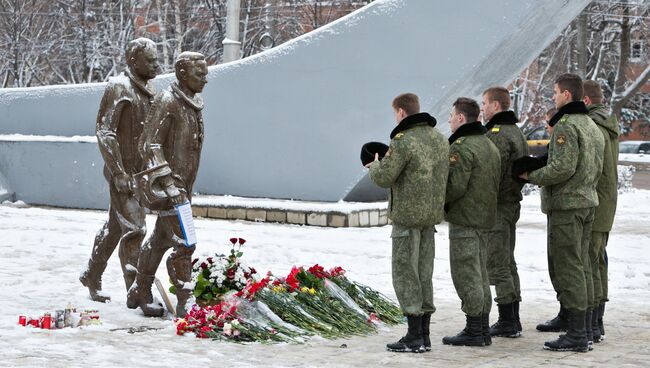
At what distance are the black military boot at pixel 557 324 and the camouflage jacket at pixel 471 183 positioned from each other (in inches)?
41.1

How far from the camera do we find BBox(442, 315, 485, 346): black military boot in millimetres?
7113

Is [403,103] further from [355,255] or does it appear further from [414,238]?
[355,255]

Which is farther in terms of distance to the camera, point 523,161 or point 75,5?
point 75,5

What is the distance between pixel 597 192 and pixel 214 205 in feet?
28.4

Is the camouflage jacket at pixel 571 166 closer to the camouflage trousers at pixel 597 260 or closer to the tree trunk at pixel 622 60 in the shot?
the camouflage trousers at pixel 597 260

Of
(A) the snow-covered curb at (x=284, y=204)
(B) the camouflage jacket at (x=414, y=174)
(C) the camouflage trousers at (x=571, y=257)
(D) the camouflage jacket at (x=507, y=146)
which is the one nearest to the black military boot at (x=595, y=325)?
(C) the camouflage trousers at (x=571, y=257)

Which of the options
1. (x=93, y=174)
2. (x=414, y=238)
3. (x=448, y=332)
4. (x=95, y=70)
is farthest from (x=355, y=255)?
(x=95, y=70)

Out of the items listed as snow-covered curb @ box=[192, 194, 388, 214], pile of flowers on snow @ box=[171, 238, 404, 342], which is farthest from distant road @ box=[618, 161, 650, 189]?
pile of flowers on snow @ box=[171, 238, 404, 342]

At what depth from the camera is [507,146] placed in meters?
7.76

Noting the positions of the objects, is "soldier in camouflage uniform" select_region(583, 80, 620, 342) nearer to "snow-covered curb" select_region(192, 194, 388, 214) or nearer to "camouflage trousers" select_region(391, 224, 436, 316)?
"camouflage trousers" select_region(391, 224, 436, 316)

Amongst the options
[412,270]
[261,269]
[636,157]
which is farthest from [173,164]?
[636,157]

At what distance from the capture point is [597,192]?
7.61 metres

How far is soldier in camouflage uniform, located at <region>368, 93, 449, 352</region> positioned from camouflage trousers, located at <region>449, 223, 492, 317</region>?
228 mm

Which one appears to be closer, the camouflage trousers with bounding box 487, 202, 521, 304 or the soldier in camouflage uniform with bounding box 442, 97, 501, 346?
the soldier in camouflage uniform with bounding box 442, 97, 501, 346
